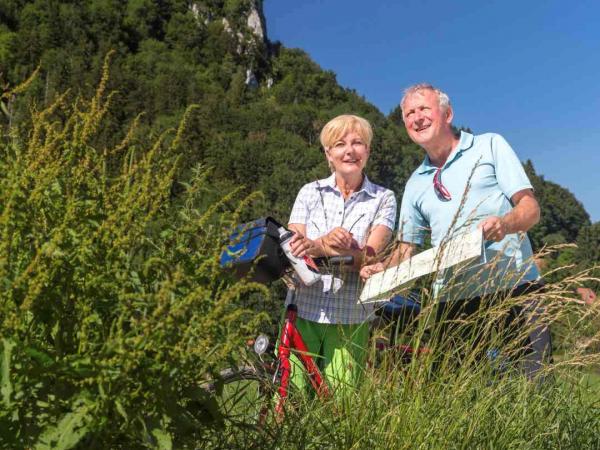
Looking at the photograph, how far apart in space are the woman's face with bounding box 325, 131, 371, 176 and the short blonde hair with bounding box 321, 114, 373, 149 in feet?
0.06

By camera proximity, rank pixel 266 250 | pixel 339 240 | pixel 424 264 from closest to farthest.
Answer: pixel 424 264 → pixel 266 250 → pixel 339 240

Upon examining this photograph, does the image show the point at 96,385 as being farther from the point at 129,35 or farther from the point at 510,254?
the point at 129,35

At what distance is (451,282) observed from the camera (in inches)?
116

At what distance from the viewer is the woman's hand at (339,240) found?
339cm

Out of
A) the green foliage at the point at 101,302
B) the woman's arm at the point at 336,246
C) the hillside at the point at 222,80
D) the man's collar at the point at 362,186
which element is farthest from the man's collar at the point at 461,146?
the hillside at the point at 222,80

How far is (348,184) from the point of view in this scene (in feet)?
12.6

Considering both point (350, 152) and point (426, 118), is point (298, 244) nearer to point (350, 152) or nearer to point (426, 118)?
point (350, 152)

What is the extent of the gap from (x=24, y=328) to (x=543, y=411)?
7.29 feet

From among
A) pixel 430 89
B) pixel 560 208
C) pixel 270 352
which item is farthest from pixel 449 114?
pixel 560 208

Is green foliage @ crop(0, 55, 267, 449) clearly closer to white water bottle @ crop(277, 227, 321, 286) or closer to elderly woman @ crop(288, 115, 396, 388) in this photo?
white water bottle @ crop(277, 227, 321, 286)

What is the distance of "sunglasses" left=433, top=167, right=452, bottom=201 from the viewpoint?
12.2 ft

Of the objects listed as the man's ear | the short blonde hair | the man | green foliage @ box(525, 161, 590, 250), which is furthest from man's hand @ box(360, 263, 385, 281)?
green foliage @ box(525, 161, 590, 250)

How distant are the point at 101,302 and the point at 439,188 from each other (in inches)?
94.0

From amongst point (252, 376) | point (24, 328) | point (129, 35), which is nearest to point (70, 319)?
point (24, 328)
